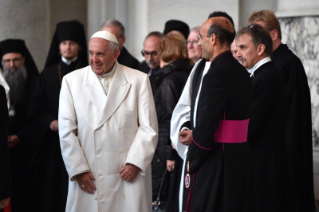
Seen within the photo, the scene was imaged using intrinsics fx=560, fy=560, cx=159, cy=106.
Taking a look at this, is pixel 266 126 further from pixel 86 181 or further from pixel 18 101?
pixel 18 101

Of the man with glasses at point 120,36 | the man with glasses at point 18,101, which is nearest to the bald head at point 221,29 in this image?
the man with glasses at point 18,101

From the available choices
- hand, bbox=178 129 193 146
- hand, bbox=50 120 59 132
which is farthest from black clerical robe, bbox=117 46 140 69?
hand, bbox=178 129 193 146

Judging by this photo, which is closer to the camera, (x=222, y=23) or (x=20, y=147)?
(x=222, y=23)

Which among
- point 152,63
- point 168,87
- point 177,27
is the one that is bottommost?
point 168,87

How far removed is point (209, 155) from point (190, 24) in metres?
4.75

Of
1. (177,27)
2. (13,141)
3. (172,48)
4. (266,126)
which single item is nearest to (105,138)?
(266,126)

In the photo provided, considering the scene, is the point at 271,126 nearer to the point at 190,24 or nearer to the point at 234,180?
the point at 234,180

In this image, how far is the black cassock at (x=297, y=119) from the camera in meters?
5.51

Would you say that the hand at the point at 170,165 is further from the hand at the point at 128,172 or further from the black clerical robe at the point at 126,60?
the black clerical robe at the point at 126,60

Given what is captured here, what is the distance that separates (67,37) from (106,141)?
2.50 meters

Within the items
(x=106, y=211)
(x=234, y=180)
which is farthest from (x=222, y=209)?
(x=106, y=211)

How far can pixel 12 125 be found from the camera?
6.44m

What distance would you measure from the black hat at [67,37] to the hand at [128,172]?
2603mm

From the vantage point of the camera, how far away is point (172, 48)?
6.00 metres
